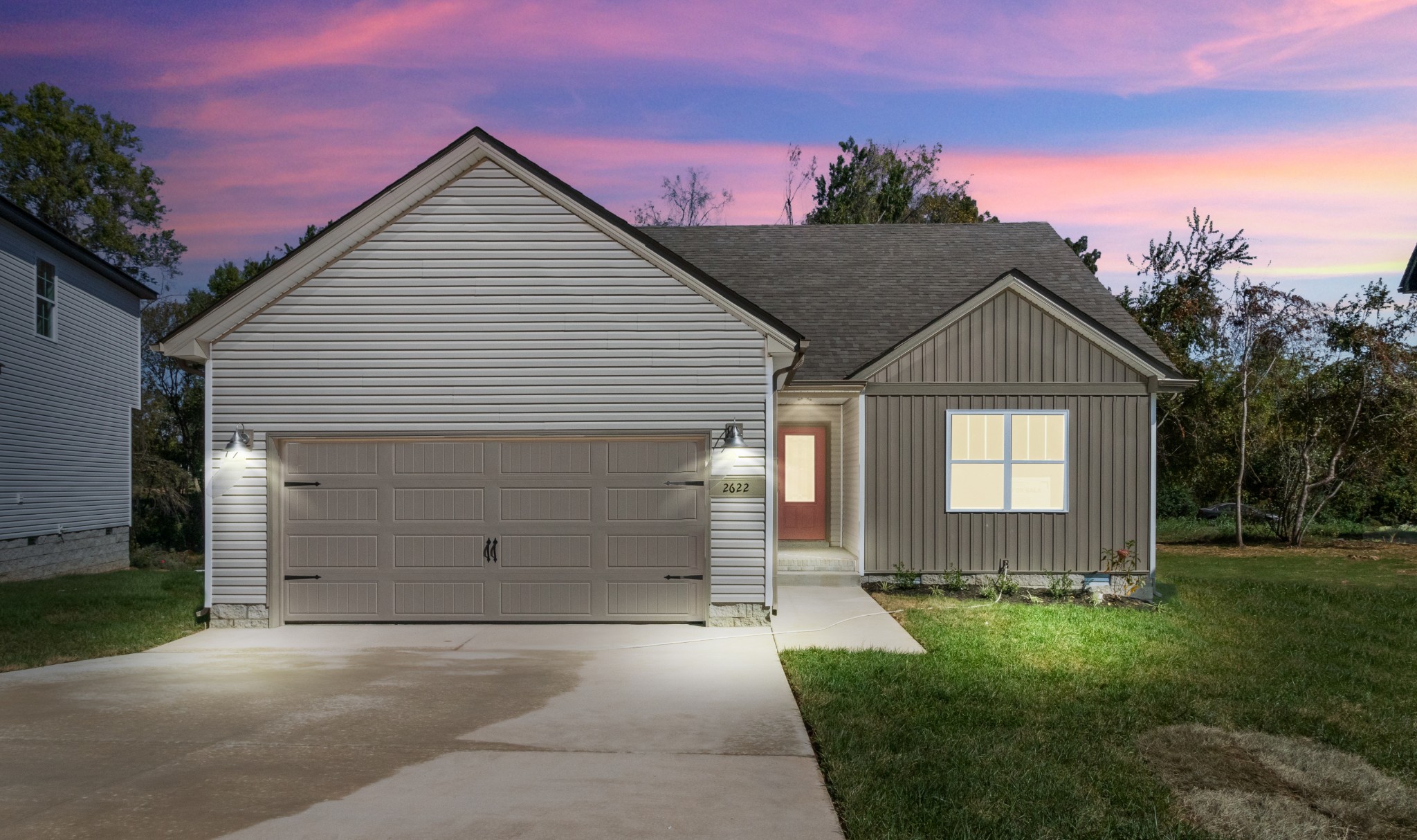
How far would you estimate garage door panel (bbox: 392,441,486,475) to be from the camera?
1163cm

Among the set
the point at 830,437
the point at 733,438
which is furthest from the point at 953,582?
the point at 733,438

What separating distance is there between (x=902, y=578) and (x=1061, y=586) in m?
2.22

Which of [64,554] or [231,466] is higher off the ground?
[231,466]

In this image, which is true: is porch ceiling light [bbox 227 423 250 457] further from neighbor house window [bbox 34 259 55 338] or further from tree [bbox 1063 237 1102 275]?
tree [bbox 1063 237 1102 275]

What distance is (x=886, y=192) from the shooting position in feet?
117

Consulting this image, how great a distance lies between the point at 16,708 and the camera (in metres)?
7.60

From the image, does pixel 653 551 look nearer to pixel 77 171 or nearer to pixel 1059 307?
pixel 1059 307

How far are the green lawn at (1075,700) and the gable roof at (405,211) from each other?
4153 millimetres

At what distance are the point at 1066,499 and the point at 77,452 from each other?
66.0ft

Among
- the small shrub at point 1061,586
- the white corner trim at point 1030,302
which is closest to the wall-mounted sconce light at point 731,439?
the white corner trim at point 1030,302

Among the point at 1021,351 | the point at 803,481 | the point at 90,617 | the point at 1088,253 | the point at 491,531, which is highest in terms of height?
the point at 1088,253

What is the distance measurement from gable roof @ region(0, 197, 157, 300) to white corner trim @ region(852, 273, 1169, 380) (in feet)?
51.3

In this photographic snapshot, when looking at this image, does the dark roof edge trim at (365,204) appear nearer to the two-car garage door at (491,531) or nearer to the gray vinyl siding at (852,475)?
the two-car garage door at (491,531)

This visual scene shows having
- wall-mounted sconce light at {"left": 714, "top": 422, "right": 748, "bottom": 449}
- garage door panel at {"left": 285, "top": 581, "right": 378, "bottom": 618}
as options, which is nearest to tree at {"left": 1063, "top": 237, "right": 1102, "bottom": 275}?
wall-mounted sconce light at {"left": 714, "top": 422, "right": 748, "bottom": 449}
